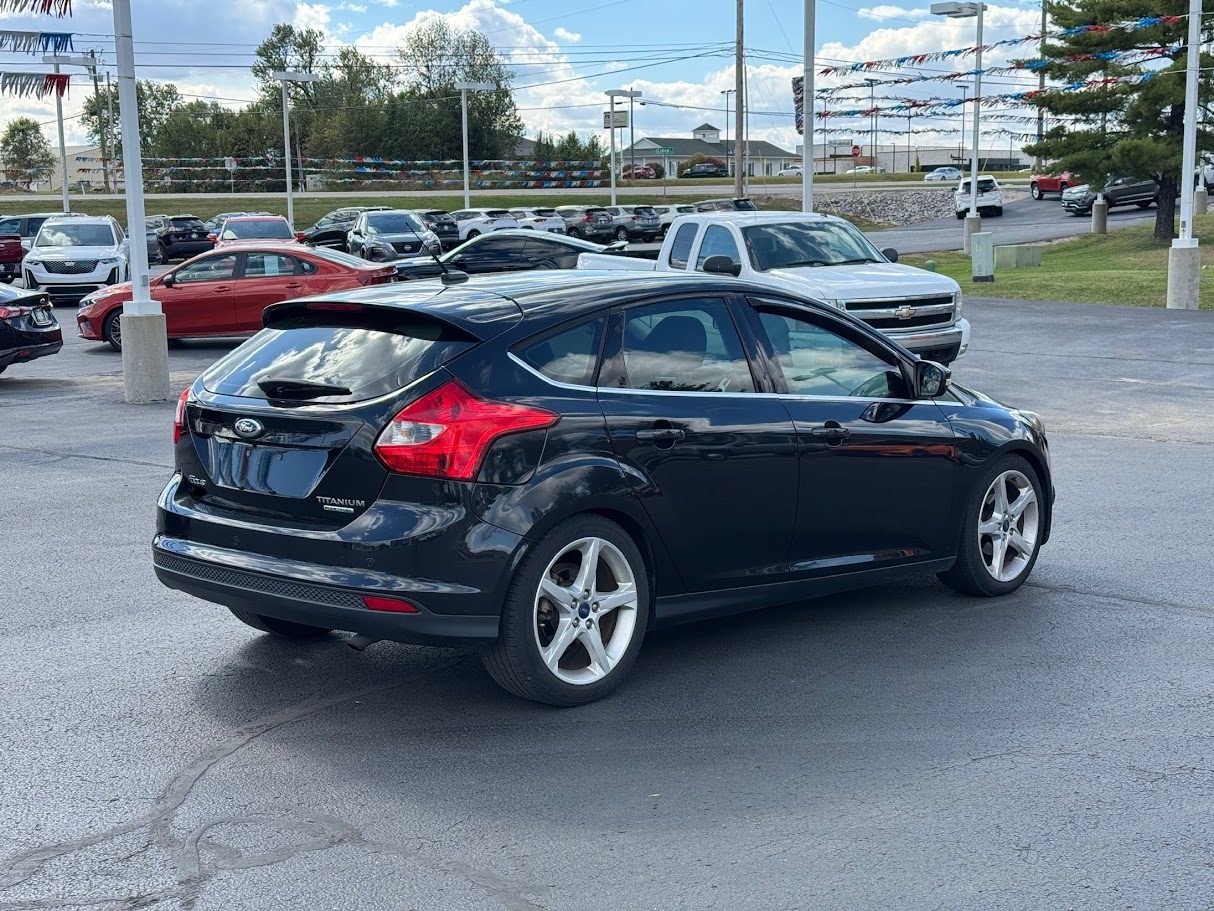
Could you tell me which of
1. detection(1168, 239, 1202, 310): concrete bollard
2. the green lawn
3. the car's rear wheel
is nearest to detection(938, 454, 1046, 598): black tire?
the car's rear wheel

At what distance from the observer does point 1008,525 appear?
284 inches

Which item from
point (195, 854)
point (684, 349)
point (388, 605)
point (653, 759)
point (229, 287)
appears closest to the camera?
point (195, 854)

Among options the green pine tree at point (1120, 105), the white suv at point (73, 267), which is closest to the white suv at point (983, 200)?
the green pine tree at point (1120, 105)

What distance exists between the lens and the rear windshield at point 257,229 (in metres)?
38.5

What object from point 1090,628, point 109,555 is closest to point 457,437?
point 1090,628

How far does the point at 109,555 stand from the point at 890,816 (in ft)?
17.2

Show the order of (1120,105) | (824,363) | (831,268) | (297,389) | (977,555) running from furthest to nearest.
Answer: (1120,105), (831,268), (977,555), (824,363), (297,389)

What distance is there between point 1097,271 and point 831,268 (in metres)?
17.0

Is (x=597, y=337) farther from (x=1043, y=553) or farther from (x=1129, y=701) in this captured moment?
(x=1043, y=553)

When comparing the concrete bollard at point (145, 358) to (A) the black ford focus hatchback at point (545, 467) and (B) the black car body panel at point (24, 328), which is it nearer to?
(B) the black car body panel at point (24, 328)

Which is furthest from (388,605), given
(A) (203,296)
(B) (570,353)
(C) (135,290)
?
(A) (203,296)

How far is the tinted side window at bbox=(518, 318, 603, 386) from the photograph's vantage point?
552cm

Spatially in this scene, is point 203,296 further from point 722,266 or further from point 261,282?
point 722,266

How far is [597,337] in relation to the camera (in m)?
5.73
